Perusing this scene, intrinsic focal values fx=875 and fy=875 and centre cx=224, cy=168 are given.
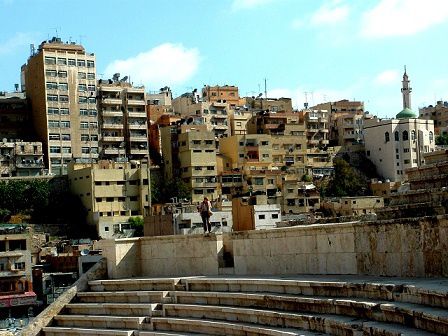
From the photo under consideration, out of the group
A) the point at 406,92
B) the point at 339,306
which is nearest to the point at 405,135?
the point at 406,92

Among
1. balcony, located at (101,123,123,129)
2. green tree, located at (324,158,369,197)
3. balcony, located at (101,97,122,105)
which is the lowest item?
green tree, located at (324,158,369,197)

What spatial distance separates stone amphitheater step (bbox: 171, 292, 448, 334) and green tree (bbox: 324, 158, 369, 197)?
2380 inches

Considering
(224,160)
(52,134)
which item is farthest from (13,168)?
(224,160)

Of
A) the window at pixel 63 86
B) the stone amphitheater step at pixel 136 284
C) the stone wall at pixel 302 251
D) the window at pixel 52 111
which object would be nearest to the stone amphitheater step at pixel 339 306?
the stone amphitheater step at pixel 136 284

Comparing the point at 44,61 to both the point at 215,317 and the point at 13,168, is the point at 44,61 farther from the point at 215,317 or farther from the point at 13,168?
the point at 215,317

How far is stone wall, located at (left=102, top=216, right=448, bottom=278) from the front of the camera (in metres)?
14.2

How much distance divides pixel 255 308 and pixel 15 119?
61.5 metres

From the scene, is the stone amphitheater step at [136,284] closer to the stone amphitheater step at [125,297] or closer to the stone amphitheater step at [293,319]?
the stone amphitheater step at [125,297]

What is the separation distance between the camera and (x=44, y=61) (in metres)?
71.8

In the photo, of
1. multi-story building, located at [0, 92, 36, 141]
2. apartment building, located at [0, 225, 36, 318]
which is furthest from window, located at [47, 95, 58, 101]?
apartment building, located at [0, 225, 36, 318]

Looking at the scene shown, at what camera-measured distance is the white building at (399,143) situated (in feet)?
271

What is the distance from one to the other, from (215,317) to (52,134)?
5599 cm

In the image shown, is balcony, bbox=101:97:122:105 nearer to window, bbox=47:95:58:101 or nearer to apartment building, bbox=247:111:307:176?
window, bbox=47:95:58:101

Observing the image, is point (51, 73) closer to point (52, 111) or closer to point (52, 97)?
point (52, 97)
